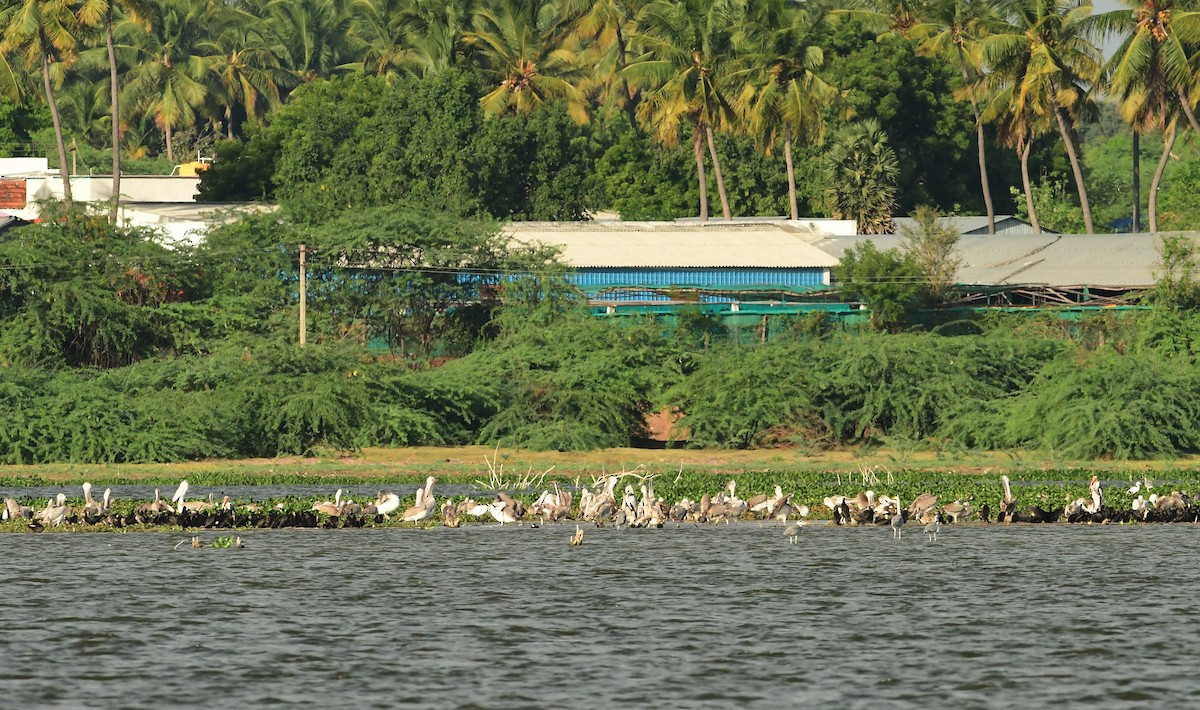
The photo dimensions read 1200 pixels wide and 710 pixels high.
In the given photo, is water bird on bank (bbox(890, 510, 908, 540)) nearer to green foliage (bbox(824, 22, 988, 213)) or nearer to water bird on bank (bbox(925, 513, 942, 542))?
water bird on bank (bbox(925, 513, 942, 542))

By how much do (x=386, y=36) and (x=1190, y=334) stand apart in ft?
189

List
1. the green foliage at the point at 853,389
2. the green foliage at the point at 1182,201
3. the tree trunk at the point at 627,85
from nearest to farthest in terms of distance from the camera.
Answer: the green foliage at the point at 853,389, the green foliage at the point at 1182,201, the tree trunk at the point at 627,85

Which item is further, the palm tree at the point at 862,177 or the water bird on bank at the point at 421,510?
the palm tree at the point at 862,177

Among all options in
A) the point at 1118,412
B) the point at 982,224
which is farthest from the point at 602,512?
the point at 982,224

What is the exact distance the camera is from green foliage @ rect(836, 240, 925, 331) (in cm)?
5900

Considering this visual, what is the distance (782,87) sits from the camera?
73.1m

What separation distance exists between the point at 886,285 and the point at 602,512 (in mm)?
27974

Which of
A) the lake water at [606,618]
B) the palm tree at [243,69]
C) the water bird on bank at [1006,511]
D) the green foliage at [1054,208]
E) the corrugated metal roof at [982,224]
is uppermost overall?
the palm tree at [243,69]

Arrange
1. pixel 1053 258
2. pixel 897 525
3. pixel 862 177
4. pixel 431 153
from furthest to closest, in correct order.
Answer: pixel 862 177 < pixel 431 153 < pixel 1053 258 < pixel 897 525

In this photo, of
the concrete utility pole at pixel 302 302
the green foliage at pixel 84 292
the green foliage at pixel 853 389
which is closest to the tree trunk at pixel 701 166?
the concrete utility pole at pixel 302 302

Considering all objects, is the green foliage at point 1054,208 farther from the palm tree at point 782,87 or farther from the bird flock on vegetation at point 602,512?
the bird flock on vegetation at point 602,512

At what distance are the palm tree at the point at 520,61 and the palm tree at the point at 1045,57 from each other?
2116cm

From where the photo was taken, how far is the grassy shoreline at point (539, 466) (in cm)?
4266

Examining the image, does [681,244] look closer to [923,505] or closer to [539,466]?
[539,466]
